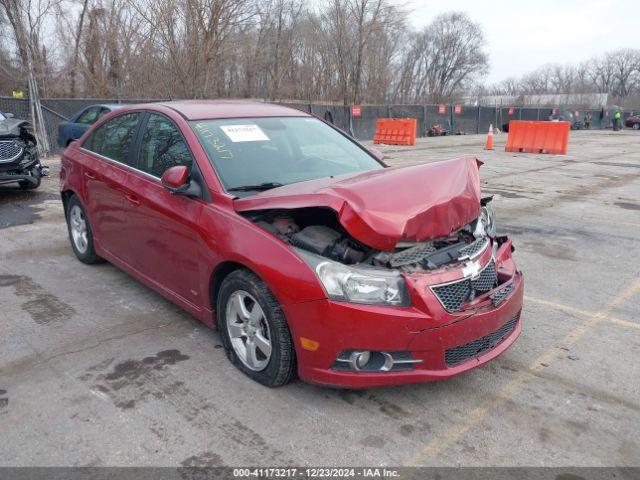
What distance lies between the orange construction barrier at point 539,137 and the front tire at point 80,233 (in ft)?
54.7

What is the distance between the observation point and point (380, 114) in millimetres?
25500

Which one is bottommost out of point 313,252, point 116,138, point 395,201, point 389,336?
point 389,336

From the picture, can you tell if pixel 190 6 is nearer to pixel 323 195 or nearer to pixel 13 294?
pixel 13 294

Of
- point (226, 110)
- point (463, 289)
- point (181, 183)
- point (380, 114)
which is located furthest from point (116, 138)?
point (380, 114)

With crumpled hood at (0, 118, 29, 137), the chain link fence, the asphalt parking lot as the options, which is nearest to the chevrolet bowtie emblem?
the asphalt parking lot

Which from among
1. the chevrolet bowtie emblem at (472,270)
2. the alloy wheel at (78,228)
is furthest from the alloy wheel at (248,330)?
the alloy wheel at (78,228)

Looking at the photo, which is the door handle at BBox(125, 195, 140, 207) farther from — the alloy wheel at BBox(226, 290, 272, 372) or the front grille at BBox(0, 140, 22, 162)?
the front grille at BBox(0, 140, 22, 162)

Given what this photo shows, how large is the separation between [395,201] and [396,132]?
64.4 ft

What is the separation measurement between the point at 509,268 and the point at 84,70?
21834 millimetres

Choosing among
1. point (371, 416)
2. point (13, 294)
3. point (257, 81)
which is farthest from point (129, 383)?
point (257, 81)

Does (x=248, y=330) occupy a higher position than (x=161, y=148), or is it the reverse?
(x=161, y=148)

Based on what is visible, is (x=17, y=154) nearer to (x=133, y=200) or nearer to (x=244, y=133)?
(x=133, y=200)

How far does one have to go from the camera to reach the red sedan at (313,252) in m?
2.70

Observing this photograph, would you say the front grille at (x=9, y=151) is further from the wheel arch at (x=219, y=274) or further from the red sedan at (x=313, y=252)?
the wheel arch at (x=219, y=274)
